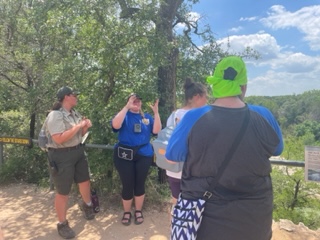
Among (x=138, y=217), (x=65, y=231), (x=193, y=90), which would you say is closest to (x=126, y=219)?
(x=138, y=217)

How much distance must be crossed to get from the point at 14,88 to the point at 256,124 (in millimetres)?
6490

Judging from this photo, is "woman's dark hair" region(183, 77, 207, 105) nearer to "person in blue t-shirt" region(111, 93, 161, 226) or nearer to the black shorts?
"person in blue t-shirt" region(111, 93, 161, 226)

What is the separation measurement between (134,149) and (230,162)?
2317 mm

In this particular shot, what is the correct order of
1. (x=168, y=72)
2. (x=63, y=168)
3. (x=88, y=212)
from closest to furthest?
(x=63, y=168) < (x=88, y=212) < (x=168, y=72)

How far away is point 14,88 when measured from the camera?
276 inches

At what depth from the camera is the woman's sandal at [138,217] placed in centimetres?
408

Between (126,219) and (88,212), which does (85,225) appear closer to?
(88,212)

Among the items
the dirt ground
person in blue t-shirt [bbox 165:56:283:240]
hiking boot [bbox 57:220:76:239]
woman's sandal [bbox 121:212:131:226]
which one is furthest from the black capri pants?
person in blue t-shirt [bbox 165:56:283:240]

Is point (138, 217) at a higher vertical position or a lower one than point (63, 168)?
lower

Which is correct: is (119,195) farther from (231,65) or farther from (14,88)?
(14,88)

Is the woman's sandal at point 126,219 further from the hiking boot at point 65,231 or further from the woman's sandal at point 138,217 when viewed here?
the hiking boot at point 65,231

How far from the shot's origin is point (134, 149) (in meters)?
3.93

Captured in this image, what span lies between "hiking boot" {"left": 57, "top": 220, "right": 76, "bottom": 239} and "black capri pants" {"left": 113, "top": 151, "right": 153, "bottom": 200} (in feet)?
2.47

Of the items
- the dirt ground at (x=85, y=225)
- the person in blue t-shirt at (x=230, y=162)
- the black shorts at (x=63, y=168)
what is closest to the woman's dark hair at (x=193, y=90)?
the person in blue t-shirt at (x=230, y=162)
